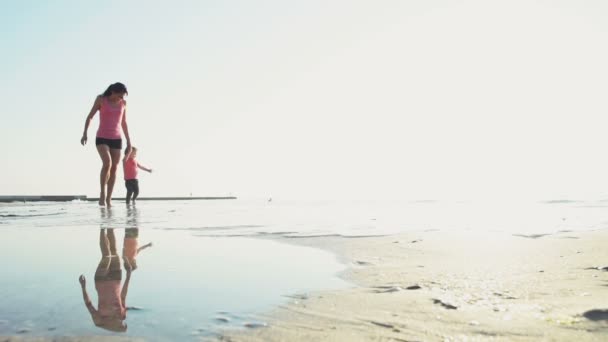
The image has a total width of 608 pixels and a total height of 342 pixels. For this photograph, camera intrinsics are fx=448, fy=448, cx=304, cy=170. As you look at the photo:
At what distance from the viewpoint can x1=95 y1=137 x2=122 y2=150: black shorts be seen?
8.04m

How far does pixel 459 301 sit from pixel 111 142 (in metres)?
7.86

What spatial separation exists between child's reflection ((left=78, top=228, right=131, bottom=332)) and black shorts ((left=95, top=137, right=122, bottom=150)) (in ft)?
20.6

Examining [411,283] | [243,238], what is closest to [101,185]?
[243,238]

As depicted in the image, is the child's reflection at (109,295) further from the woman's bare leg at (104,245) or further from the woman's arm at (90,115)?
the woman's arm at (90,115)

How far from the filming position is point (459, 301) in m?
1.43

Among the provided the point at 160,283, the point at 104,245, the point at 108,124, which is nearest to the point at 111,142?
the point at 108,124

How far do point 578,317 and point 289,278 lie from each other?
1086 millimetres

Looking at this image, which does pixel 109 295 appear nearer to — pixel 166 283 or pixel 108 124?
pixel 166 283

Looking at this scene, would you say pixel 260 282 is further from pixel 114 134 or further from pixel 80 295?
pixel 114 134

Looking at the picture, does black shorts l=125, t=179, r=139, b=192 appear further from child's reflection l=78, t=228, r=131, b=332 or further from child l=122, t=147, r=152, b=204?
child's reflection l=78, t=228, r=131, b=332

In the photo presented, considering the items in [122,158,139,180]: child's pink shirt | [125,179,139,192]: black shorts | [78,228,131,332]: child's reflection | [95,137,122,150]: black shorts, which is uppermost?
[95,137,122,150]: black shorts

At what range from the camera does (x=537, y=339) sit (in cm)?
104

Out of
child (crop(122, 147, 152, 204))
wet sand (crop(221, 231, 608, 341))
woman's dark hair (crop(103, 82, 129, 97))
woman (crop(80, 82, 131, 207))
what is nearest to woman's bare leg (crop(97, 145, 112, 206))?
woman (crop(80, 82, 131, 207))

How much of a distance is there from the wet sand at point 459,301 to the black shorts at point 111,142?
263 inches
